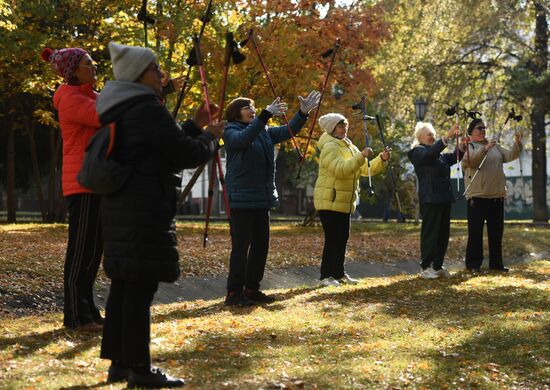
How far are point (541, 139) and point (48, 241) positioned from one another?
21376 mm

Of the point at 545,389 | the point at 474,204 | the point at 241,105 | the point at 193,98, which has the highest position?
the point at 193,98

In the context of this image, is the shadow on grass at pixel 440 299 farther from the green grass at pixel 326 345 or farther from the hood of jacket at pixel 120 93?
the hood of jacket at pixel 120 93

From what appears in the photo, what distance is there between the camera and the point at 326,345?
7609mm

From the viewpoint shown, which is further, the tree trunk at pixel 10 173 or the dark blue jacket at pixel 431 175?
the tree trunk at pixel 10 173

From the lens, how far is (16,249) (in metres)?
14.7

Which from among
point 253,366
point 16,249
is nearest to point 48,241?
point 16,249

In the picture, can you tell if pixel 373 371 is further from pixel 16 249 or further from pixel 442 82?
pixel 442 82

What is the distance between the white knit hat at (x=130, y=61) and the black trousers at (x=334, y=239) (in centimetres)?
610

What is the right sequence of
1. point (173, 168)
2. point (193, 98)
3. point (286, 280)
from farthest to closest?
point (193, 98) → point (286, 280) → point (173, 168)

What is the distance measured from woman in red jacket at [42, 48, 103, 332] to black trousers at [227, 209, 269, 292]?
2.30 m

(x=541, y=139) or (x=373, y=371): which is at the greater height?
(x=541, y=139)

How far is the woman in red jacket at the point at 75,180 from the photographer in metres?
7.50

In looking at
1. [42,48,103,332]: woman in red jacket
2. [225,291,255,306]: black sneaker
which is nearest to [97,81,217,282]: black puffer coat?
[42,48,103,332]: woman in red jacket

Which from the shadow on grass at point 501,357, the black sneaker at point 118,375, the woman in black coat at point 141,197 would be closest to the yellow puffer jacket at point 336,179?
the shadow on grass at point 501,357
